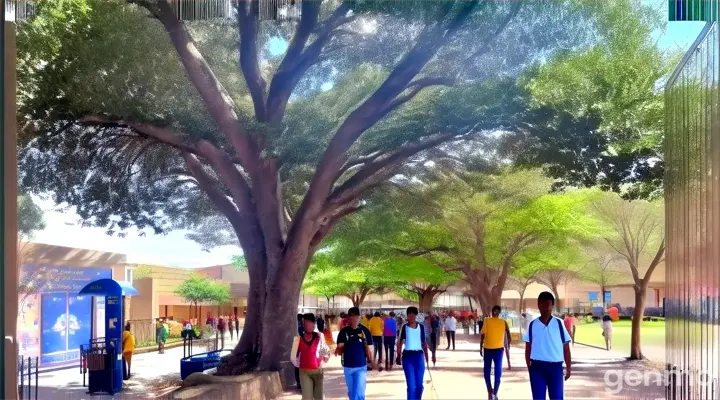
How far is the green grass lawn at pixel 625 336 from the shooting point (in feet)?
89.8

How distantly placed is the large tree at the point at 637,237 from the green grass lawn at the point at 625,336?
3.52 m

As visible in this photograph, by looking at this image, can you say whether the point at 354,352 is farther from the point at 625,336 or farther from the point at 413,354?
the point at 625,336

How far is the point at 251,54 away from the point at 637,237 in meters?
10.6

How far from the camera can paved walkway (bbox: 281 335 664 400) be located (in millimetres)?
14312

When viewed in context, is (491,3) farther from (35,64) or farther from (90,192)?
(90,192)

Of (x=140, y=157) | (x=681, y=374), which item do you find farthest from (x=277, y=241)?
(x=681, y=374)

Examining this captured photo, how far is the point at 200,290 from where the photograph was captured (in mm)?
28234

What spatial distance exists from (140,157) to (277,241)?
5554 millimetres

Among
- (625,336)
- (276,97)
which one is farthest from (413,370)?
(625,336)

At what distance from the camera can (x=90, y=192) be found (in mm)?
19938

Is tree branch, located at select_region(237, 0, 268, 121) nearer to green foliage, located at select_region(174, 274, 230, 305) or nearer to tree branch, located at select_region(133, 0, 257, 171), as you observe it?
tree branch, located at select_region(133, 0, 257, 171)

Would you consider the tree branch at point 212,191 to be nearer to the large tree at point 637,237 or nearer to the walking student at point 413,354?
the walking student at point 413,354

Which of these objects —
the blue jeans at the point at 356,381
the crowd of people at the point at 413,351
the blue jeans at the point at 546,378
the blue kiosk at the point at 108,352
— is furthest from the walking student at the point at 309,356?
the blue kiosk at the point at 108,352

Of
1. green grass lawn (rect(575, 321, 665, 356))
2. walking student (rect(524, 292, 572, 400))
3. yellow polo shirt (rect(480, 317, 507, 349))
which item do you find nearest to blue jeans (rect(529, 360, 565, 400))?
walking student (rect(524, 292, 572, 400))
